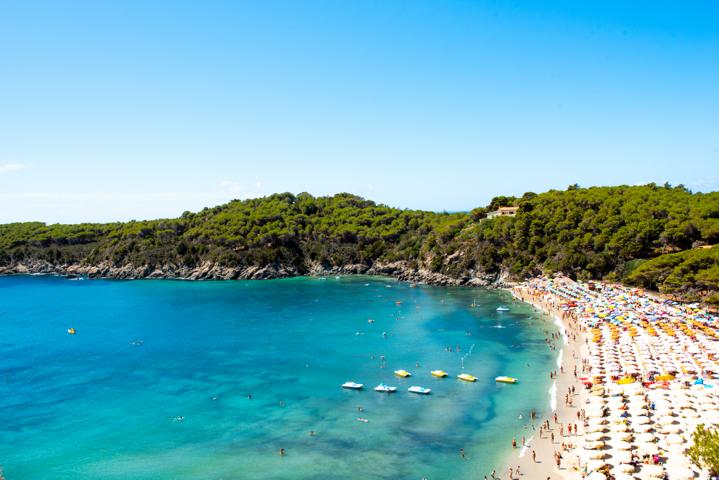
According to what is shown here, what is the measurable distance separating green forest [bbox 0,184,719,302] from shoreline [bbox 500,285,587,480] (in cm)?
2351

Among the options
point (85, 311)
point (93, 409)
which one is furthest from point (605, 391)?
point (85, 311)

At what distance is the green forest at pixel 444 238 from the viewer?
2916 inches

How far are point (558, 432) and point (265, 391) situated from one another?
2153 centimetres

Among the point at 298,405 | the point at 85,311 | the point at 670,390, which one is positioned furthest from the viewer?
the point at 85,311

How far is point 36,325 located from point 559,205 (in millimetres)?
89080

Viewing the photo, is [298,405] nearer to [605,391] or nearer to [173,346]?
[605,391]

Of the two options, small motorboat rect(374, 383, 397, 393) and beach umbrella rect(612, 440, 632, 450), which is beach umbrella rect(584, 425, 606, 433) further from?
small motorboat rect(374, 383, 397, 393)

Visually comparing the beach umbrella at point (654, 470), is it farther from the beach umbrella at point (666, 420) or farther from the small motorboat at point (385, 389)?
the small motorboat at point (385, 389)

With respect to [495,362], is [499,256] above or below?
above

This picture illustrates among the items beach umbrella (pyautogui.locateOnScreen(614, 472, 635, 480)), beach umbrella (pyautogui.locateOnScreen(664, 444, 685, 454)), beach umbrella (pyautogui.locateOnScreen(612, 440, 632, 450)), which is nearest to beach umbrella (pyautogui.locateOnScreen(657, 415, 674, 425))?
beach umbrella (pyautogui.locateOnScreen(664, 444, 685, 454))

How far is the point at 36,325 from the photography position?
224ft

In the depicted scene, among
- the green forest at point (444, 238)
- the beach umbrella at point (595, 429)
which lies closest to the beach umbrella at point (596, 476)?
the beach umbrella at point (595, 429)

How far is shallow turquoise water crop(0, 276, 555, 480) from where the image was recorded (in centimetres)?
2781

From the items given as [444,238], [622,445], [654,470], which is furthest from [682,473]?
[444,238]
